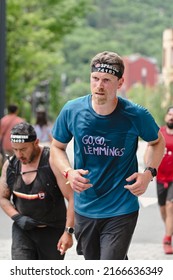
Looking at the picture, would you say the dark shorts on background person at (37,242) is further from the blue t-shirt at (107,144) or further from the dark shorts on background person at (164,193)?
the dark shorts on background person at (164,193)

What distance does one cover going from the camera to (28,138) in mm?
6176

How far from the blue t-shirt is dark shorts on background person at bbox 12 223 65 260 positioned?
65 centimetres

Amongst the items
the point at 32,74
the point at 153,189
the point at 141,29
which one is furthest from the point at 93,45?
the point at 153,189

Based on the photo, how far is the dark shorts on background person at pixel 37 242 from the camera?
6398 mm

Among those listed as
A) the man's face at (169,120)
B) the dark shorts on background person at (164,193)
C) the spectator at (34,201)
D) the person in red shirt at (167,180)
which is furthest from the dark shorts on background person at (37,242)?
the dark shorts on background person at (164,193)

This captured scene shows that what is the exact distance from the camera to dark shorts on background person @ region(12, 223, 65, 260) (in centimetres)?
640

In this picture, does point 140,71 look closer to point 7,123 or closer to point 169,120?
point 7,123

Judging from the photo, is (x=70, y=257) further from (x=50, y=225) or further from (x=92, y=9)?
(x=92, y=9)

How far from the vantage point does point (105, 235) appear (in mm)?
5934

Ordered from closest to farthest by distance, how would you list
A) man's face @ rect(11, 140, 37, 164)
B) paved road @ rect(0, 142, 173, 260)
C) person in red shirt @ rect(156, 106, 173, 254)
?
man's face @ rect(11, 140, 37, 164)
paved road @ rect(0, 142, 173, 260)
person in red shirt @ rect(156, 106, 173, 254)

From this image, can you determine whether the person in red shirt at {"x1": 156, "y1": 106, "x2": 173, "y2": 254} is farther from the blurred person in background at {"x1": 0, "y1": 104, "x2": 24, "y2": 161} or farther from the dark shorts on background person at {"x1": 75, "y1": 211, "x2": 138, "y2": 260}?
the blurred person in background at {"x1": 0, "y1": 104, "x2": 24, "y2": 161}

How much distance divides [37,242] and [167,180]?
466cm

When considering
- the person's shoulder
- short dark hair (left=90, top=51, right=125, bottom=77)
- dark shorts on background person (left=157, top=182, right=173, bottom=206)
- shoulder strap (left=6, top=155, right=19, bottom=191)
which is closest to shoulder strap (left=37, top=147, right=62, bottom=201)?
shoulder strap (left=6, top=155, right=19, bottom=191)
